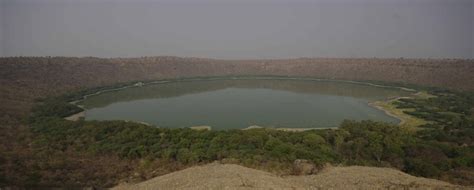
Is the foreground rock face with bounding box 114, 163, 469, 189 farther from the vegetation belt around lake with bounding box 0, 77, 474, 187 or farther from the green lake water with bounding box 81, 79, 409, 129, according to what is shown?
the green lake water with bounding box 81, 79, 409, 129

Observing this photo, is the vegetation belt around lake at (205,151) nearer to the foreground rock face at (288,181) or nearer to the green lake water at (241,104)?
the foreground rock face at (288,181)

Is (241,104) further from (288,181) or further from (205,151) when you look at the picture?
(288,181)

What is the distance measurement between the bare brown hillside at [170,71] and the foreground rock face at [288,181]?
24.5 m

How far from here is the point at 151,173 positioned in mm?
17016

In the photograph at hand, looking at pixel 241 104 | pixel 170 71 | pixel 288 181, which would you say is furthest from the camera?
pixel 170 71

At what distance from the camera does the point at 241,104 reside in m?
40.6

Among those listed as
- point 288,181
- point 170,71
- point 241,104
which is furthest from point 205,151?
point 170,71

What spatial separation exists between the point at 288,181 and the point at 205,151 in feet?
24.8

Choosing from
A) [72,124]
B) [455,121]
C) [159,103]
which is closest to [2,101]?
[72,124]

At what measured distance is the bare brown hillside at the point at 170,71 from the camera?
44781mm

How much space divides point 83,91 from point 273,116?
2815 cm

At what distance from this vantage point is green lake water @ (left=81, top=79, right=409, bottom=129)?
31.6 meters

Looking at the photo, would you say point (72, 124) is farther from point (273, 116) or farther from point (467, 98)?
point (467, 98)

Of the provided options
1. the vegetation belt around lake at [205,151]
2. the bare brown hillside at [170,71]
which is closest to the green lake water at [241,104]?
the vegetation belt around lake at [205,151]
